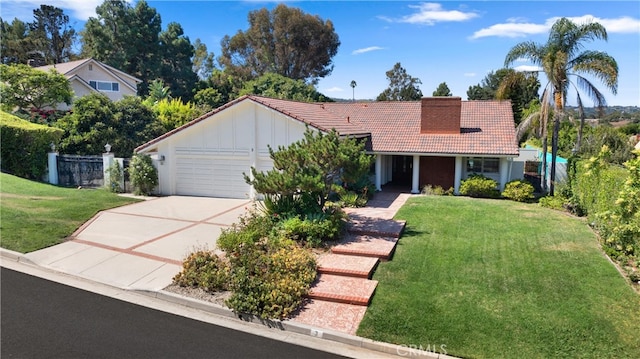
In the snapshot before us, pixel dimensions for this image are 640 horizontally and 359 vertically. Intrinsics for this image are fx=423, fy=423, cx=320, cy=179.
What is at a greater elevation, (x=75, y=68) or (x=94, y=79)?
(x=75, y=68)

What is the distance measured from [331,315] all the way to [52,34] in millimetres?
69670

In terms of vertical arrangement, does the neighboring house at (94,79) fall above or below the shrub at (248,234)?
above

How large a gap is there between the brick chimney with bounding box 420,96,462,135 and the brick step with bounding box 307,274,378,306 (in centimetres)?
1401

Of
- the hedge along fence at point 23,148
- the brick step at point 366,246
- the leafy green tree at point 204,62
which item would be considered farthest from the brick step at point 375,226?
the leafy green tree at point 204,62

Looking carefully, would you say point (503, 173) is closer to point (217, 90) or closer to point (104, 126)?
point (104, 126)

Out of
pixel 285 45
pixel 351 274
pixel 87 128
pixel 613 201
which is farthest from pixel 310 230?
pixel 285 45

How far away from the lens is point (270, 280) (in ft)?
28.8

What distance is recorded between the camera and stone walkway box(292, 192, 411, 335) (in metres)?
8.05

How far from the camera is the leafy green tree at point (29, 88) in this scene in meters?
25.8

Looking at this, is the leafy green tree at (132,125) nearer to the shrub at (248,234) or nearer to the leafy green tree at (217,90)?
the shrub at (248,234)

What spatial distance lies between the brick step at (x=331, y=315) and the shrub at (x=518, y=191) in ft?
43.4

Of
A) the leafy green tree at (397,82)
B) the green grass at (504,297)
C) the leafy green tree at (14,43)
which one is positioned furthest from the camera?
the leafy green tree at (397,82)

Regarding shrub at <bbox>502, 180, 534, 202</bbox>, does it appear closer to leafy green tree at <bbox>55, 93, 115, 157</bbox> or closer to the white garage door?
the white garage door

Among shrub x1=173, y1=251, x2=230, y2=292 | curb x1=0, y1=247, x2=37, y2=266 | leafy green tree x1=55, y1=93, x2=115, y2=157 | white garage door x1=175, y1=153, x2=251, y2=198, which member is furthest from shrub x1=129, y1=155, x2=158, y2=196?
shrub x1=173, y1=251, x2=230, y2=292
